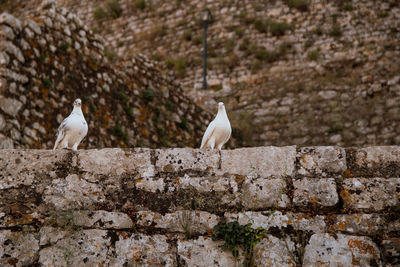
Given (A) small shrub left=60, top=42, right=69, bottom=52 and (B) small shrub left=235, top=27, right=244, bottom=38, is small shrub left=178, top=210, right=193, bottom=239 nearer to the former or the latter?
(A) small shrub left=60, top=42, right=69, bottom=52

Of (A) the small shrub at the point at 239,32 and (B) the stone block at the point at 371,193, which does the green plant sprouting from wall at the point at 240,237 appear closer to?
(B) the stone block at the point at 371,193

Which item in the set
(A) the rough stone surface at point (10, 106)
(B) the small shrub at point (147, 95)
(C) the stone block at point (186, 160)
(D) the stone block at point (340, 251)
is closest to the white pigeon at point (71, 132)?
(C) the stone block at point (186, 160)

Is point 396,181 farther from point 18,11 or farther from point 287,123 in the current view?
point 18,11

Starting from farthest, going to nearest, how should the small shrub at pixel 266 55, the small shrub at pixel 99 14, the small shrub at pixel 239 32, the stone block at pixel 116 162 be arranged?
the small shrub at pixel 99 14, the small shrub at pixel 239 32, the small shrub at pixel 266 55, the stone block at pixel 116 162

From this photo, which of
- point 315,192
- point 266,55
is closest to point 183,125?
point 266,55

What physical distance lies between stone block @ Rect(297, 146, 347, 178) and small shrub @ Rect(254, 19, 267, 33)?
27.4 feet

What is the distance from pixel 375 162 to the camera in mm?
3045

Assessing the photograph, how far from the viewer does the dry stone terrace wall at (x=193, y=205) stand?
280 centimetres

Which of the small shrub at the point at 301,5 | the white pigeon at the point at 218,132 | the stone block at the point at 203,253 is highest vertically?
the small shrub at the point at 301,5

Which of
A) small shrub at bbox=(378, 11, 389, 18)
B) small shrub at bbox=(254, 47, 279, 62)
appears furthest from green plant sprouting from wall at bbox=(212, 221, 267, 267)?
small shrub at bbox=(378, 11, 389, 18)

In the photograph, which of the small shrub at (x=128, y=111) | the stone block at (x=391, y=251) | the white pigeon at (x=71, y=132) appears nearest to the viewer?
the stone block at (x=391, y=251)

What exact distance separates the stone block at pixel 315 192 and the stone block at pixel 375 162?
195 mm

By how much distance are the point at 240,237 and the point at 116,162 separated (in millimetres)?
980

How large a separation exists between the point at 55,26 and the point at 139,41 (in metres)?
5.98
